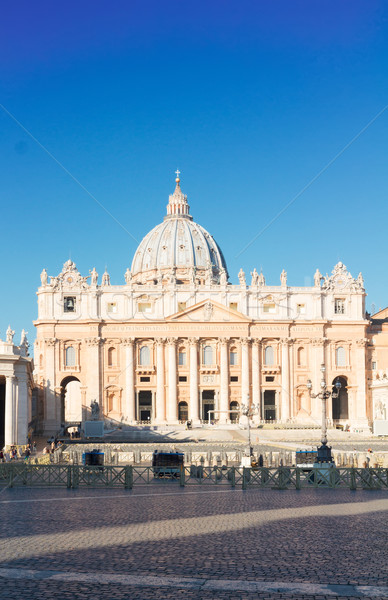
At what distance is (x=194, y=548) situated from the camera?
15531 mm

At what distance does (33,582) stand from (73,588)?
2.58 ft

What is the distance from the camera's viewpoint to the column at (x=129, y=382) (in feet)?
273

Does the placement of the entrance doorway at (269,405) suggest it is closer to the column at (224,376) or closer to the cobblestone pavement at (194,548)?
the column at (224,376)

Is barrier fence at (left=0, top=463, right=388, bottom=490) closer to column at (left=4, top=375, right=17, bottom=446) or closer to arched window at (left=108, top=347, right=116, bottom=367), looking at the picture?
column at (left=4, top=375, right=17, bottom=446)

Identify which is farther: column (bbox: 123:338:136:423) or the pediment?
the pediment

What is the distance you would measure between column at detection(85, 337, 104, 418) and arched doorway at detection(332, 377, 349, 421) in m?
26.6

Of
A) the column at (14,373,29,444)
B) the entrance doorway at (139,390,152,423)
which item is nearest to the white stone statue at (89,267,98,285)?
the entrance doorway at (139,390,152,423)

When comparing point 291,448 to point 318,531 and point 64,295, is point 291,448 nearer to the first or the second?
point 318,531

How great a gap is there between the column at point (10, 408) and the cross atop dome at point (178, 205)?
8453 centimetres

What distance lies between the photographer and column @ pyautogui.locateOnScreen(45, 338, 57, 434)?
81500 millimetres

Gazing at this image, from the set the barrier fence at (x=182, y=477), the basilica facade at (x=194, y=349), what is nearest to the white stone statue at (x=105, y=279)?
the basilica facade at (x=194, y=349)

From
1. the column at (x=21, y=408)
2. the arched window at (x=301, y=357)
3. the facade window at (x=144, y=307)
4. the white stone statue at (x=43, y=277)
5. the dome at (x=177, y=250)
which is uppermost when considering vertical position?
the dome at (x=177, y=250)

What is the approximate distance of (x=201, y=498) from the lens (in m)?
25.0

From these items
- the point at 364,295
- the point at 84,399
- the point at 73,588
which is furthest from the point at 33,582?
the point at 364,295
